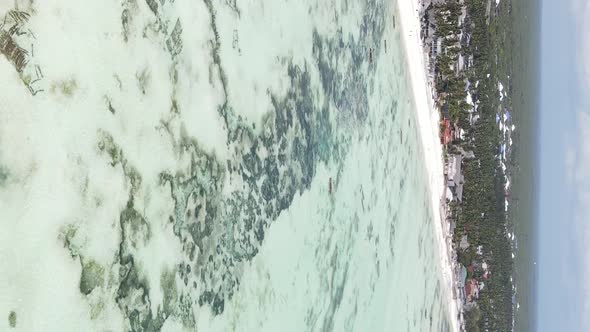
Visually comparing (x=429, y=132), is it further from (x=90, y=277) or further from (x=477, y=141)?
(x=90, y=277)

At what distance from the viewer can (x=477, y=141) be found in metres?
11.3

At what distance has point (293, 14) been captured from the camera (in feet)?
18.5

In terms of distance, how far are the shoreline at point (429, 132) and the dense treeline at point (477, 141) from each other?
530 mm

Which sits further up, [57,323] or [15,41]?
[15,41]

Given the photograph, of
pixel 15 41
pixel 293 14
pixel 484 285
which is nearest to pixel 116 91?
pixel 15 41

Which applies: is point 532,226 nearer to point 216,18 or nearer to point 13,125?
point 216,18

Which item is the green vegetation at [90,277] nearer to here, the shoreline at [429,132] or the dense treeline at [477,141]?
the shoreline at [429,132]

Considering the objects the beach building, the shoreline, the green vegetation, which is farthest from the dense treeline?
the green vegetation

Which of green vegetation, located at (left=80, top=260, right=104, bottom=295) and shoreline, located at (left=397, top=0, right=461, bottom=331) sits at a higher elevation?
shoreline, located at (left=397, top=0, right=461, bottom=331)

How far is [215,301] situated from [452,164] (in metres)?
7.24

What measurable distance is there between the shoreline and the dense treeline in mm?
530

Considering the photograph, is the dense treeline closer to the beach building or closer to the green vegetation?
the beach building

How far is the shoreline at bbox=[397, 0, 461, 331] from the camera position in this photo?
8.85 metres

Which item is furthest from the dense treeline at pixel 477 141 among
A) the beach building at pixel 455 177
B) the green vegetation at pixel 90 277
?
the green vegetation at pixel 90 277
